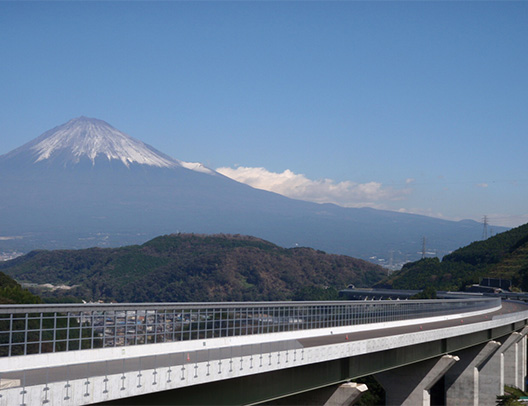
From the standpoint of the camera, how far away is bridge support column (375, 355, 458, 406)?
39031 mm

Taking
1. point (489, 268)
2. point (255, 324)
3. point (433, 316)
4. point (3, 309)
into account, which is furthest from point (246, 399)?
point (489, 268)

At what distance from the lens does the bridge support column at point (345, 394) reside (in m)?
26.9

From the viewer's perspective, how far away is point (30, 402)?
13969 mm

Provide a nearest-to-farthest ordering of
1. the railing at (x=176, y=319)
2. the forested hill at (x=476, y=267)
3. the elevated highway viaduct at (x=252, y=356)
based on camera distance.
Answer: the elevated highway viaduct at (x=252, y=356) < the railing at (x=176, y=319) < the forested hill at (x=476, y=267)

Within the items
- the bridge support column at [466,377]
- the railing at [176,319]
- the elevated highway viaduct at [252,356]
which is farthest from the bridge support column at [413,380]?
the bridge support column at [466,377]

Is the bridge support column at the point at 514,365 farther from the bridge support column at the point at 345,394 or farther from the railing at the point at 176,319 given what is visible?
the bridge support column at the point at 345,394

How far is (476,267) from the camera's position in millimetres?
146500

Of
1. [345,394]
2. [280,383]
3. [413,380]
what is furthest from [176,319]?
[413,380]

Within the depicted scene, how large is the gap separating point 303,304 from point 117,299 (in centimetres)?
15565

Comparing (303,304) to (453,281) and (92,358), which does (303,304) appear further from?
(453,281)

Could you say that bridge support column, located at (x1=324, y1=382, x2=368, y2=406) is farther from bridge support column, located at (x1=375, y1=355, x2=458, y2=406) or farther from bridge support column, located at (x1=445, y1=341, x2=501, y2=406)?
bridge support column, located at (x1=445, y1=341, x2=501, y2=406)

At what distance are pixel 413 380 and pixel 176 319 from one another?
56.5 feet

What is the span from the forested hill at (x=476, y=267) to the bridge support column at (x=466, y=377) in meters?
64.2

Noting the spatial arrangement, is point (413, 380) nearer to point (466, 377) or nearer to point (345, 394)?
point (466, 377)
